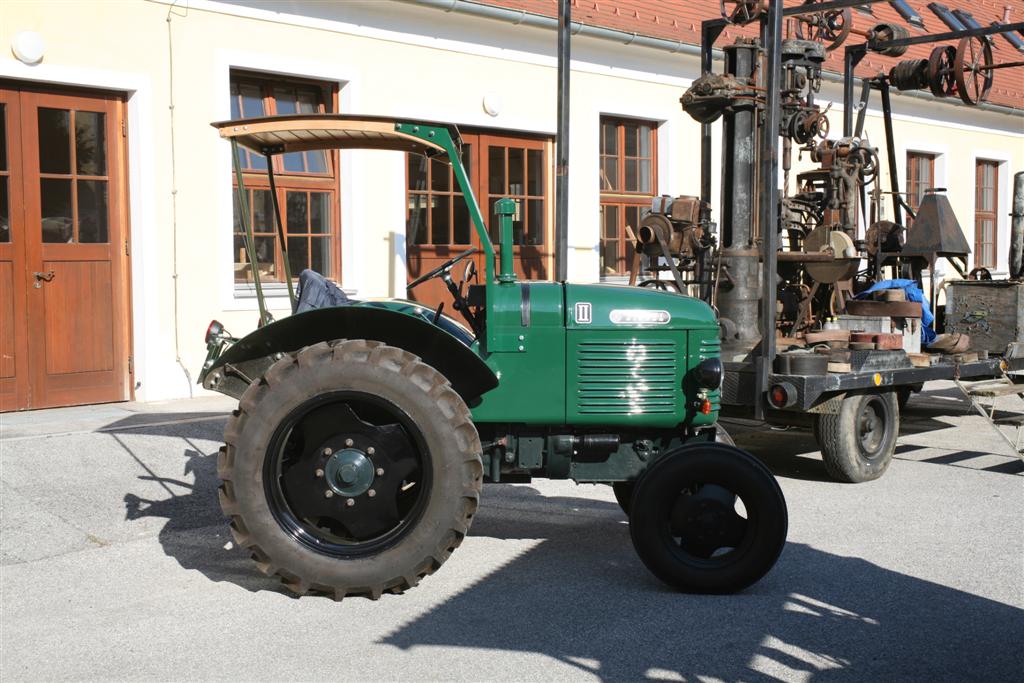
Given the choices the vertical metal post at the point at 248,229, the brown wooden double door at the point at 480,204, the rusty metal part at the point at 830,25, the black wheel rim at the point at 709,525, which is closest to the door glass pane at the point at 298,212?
the brown wooden double door at the point at 480,204

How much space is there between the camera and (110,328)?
374 inches

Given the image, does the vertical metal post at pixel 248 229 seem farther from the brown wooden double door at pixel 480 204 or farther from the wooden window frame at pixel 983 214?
the wooden window frame at pixel 983 214

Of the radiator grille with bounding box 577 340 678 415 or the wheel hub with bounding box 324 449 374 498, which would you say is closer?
the wheel hub with bounding box 324 449 374 498

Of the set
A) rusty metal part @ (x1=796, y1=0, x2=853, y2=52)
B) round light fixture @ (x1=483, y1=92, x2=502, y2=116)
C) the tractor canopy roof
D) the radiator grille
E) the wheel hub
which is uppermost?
rusty metal part @ (x1=796, y1=0, x2=853, y2=52)

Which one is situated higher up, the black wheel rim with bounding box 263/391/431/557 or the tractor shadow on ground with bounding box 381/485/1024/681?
the black wheel rim with bounding box 263/391/431/557

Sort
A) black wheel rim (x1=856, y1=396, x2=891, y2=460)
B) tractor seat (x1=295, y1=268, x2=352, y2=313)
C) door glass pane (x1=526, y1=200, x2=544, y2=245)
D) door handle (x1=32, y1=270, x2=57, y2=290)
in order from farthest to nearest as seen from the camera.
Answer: door glass pane (x1=526, y1=200, x2=544, y2=245) < door handle (x1=32, y1=270, x2=57, y2=290) < black wheel rim (x1=856, y1=396, x2=891, y2=460) < tractor seat (x1=295, y1=268, x2=352, y2=313)

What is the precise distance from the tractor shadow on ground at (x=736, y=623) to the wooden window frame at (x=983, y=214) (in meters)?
16.9

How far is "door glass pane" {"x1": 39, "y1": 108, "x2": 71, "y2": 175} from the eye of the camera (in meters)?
9.05

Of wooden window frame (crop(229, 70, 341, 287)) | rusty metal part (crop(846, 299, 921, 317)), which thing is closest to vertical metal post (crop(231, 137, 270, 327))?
wooden window frame (crop(229, 70, 341, 287))

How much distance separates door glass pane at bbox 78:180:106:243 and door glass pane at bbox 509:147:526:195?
15.8ft

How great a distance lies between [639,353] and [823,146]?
5.78m

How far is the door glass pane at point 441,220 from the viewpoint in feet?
39.3

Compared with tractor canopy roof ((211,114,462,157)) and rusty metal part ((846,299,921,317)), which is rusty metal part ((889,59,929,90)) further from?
tractor canopy roof ((211,114,462,157))

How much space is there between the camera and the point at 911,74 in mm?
11289
